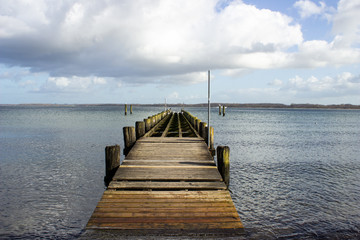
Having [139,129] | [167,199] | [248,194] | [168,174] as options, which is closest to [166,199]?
[167,199]

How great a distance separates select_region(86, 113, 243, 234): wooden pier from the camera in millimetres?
5471

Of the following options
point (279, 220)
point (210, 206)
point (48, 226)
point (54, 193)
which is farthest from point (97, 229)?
point (54, 193)

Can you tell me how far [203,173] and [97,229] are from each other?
3899mm

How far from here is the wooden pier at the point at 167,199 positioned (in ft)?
17.9

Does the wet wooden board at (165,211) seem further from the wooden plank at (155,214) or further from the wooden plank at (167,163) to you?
the wooden plank at (167,163)

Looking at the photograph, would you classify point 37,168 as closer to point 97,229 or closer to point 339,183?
point 97,229

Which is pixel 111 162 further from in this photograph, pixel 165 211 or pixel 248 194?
pixel 248 194

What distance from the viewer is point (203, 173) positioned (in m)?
8.46

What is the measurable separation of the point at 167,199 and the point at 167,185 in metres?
0.89

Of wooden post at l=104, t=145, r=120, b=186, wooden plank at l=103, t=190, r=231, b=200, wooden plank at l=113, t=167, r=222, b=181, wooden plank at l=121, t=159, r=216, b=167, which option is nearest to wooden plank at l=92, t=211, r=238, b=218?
wooden plank at l=103, t=190, r=231, b=200

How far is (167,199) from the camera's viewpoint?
259 inches

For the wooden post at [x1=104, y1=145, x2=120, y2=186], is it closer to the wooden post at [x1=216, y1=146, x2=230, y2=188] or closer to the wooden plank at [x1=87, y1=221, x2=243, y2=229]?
the wooden post at [x1=216, y1=146, x2=230, y2=188]

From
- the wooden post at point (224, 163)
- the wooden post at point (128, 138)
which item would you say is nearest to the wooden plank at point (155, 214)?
the wooden post at point (224, 163)

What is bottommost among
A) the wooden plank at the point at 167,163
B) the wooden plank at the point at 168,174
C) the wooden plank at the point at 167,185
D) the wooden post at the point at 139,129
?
the wooden plank at the point at 167,185
